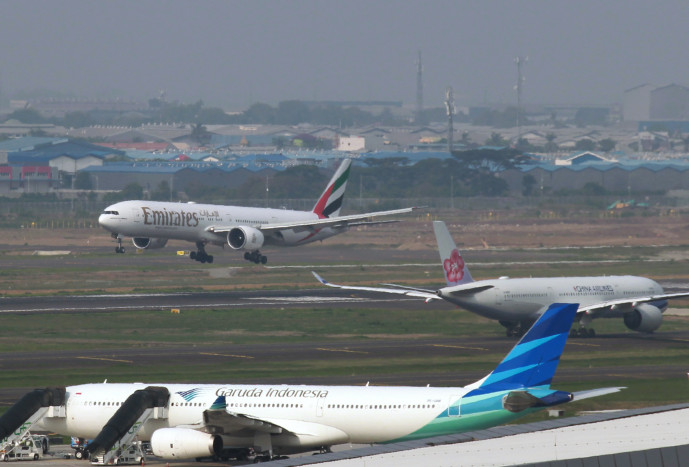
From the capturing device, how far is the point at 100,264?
136 meters

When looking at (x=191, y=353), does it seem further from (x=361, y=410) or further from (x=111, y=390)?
(x=361, y=410)

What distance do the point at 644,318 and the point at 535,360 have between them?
40.1 m

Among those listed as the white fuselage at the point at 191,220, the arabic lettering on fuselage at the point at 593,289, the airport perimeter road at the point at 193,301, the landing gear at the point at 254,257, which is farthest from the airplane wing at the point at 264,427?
the landing gear at the point at 254,257

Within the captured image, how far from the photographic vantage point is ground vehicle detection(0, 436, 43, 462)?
4812cm

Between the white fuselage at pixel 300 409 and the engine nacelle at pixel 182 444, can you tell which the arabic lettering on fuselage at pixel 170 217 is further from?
the engine nacelle at pixel 182 444

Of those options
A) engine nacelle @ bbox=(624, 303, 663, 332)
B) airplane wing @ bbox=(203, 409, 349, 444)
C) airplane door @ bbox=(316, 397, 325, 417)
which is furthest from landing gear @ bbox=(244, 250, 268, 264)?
airplane door @ bbox=(316, 397, 325, 417)

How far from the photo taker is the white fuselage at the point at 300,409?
149 feet

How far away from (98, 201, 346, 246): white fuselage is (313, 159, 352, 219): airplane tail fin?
186cm

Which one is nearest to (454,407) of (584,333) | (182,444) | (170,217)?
(182,444)

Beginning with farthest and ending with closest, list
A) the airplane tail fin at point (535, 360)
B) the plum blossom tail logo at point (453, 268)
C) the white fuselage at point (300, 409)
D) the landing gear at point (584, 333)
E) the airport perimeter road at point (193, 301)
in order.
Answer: the airport perimeter road at point (193, 301) → the landing gear at point (584, 333) → the plum blossom tail logo at point (453, 268) → the white fuselage at point (300, 409) → the airplane tail fin at point (535, 360)

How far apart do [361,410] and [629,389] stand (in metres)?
20.8

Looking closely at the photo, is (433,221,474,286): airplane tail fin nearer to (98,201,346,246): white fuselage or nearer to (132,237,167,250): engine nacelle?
(98,201,346,246): white fuselage

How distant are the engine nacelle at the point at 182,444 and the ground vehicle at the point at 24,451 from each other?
19.0 ft

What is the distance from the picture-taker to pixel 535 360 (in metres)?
45.1
